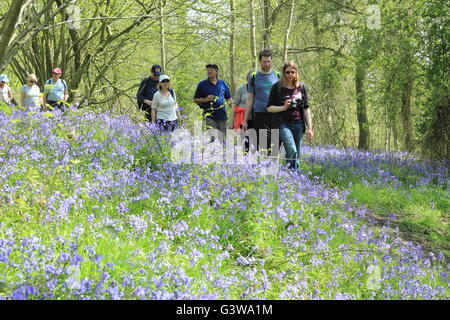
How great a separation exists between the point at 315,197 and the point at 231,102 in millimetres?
3418

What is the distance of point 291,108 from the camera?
6875 millimetres

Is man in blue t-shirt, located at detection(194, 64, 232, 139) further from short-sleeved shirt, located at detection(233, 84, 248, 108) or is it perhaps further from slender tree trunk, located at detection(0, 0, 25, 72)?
slender tree trunk, located at detection(0, 0, 25, 72)

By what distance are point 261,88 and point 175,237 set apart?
12.7 ft

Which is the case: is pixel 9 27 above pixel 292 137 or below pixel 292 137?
above

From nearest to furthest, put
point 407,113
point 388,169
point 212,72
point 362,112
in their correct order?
point 212,72
point 388,169
point 407,113
point 362,112

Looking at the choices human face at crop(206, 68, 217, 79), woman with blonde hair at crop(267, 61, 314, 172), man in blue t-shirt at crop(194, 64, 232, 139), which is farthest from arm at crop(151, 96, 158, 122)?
woman with blonde hair at crop(267, 61, 314, 172)

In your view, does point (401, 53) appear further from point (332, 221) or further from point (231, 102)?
point (332, 221)

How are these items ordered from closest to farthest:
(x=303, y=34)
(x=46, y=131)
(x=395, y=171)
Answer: (x=46, y=131)
(x=395, y=171)
(x=303, y=34)

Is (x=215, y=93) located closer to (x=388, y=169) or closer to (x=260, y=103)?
(x=260, y=103)

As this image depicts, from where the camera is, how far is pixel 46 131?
6.05 meters

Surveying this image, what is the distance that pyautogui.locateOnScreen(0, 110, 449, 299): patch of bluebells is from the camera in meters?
2.85

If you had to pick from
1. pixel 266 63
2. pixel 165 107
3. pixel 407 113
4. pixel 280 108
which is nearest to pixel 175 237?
pixel 280 108

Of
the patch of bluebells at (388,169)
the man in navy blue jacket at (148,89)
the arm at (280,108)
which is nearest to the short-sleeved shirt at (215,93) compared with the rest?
the man in navy blue jacket at (148,89)

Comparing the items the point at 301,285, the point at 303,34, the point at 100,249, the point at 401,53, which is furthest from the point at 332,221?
the point at 303,34
